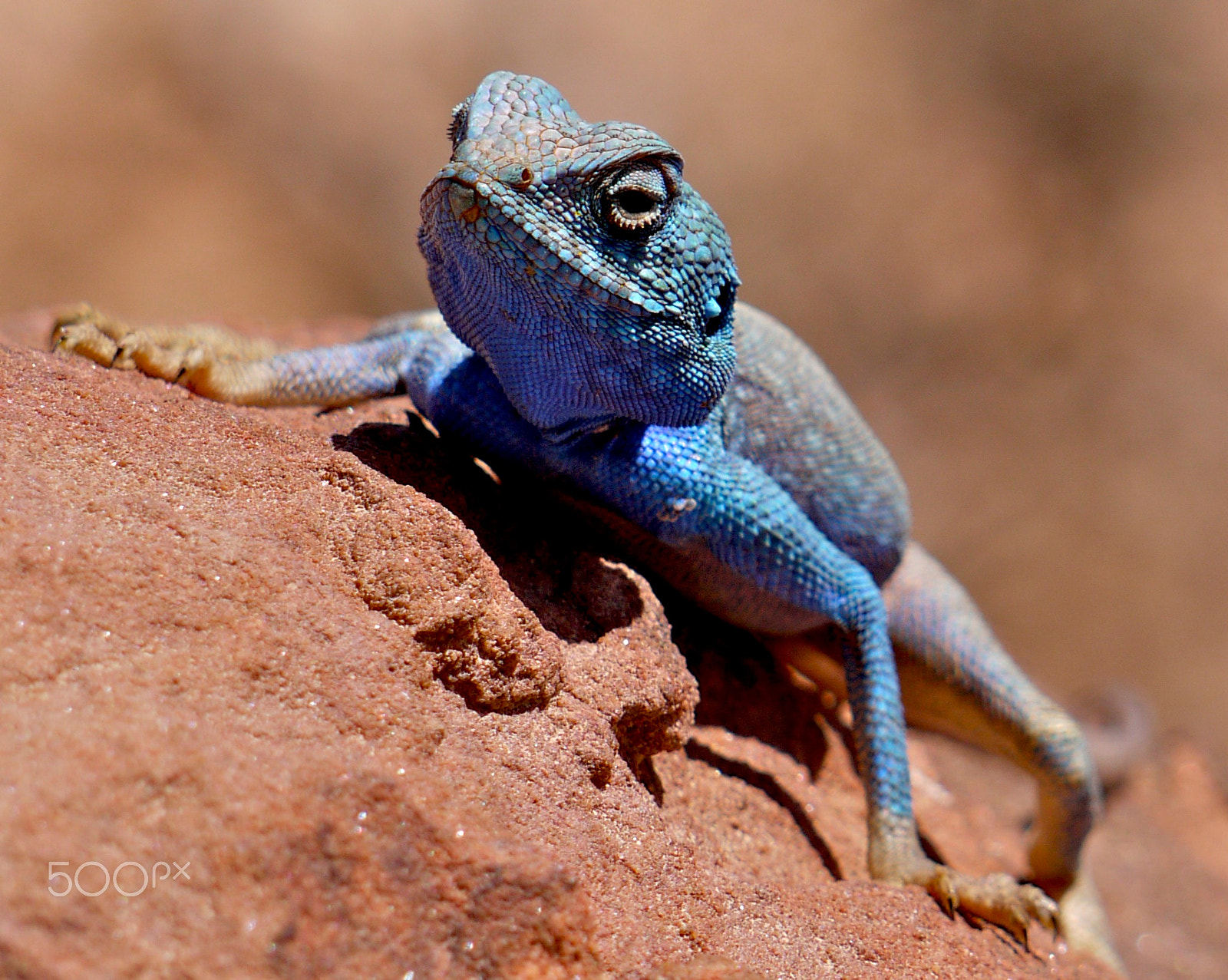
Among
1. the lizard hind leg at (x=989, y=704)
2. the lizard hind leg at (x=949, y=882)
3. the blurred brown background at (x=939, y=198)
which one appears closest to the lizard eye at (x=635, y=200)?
the lizard hind leg at (x=949, y=882)

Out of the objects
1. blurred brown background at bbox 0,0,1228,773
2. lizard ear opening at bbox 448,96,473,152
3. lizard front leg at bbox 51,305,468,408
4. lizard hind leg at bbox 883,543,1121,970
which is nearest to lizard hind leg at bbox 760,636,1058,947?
lizard hind leg at bbox 883,543,1121,970

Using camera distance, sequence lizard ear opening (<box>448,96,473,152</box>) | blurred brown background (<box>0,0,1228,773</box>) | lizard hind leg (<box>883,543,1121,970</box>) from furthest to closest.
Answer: blurred brown background (<box>0,0,1228,773</box>)
lizard hind leg (<box>883,543,1121,970</box>)
lizard ear opening (<box>448,96,473,152</box>)

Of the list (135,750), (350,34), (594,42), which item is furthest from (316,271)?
(135,750)

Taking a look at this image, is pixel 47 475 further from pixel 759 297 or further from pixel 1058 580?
pixel 1058 580

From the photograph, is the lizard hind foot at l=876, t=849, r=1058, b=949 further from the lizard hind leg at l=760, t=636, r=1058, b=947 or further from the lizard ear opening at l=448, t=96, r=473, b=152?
the lizard ear opening at l=448, t=96, r=473, b=152

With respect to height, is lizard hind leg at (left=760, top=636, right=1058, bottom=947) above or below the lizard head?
below

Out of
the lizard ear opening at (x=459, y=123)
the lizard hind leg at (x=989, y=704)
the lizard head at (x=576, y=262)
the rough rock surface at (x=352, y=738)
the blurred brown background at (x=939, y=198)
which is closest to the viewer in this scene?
the rough rock surface at (x=352, y=738)

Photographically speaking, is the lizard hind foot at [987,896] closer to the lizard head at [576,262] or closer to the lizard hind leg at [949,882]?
the lizard hind leg at [949,882]

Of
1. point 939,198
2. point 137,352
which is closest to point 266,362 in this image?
point 137,352
